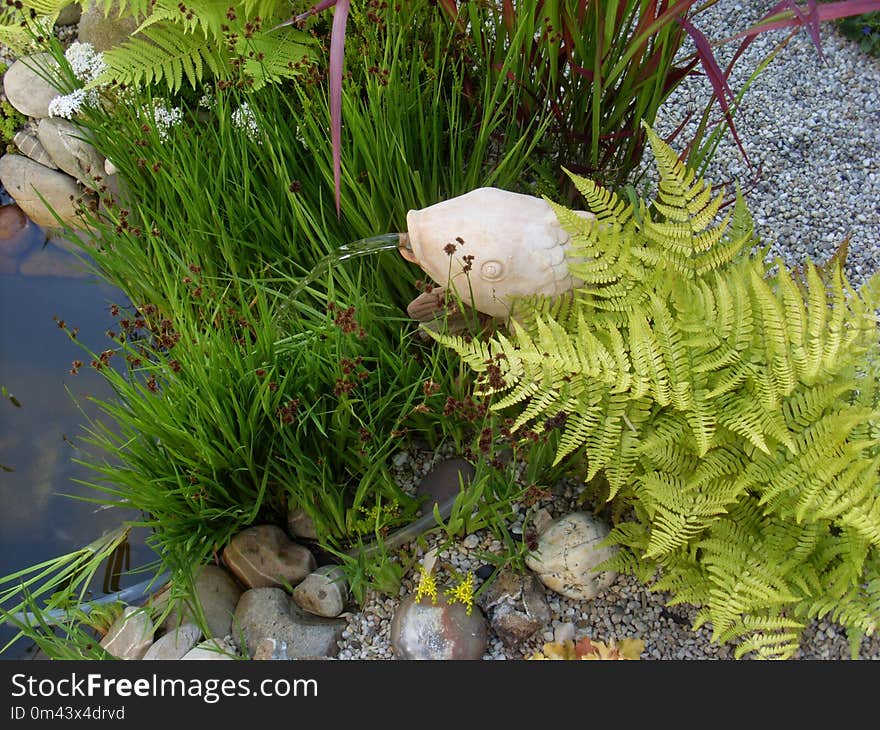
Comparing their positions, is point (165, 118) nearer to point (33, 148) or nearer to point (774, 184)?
point (33, 148)

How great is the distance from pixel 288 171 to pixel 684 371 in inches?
57.1

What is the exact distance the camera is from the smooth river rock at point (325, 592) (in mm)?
2031

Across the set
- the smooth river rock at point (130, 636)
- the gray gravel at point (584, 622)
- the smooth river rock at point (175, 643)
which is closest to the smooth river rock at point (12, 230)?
the smooth river rock at point (130, 636)

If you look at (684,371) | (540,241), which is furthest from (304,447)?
(684,371)

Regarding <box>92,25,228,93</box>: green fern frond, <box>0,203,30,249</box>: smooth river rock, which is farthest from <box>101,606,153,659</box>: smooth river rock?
<box>0,203,30,249</box>: smooth river rock

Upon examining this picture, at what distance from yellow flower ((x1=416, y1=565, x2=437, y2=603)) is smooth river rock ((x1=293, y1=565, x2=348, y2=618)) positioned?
0.79ft

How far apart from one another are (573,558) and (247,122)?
1.71 meters

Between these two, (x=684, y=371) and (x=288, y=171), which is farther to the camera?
(x=288, y=171)

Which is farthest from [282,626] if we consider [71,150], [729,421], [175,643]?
[71,150]

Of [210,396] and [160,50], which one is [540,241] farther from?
[160,50]

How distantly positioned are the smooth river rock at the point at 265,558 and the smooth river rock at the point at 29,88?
6.88 ft

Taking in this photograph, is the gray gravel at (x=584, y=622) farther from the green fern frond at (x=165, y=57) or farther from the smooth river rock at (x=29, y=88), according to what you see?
the smooth river rock at (x=29, y=88)

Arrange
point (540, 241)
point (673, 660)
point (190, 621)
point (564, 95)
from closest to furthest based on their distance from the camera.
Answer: point (673, 660) < point (540, 241) < point (190, 621) < point (564, 95)

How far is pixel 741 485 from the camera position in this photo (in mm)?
1606
